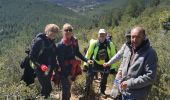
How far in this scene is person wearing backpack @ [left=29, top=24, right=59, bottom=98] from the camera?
857 cm

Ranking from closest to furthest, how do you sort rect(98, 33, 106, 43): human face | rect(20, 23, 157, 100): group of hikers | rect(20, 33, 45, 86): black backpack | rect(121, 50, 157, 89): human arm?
rect(121, 50, 157, 89): human arm < rect(20, 23, 157, 100): group of hikers < rect(20, 33, 45, 86): black backpack < rect(98, 33, 106, 43): human face

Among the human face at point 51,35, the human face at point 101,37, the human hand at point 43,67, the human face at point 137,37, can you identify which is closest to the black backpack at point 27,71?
the human hand at point 43,67

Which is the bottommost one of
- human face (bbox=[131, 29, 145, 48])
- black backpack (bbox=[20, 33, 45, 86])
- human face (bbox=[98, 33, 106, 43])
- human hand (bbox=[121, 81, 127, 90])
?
black backpack (bbox=[20, 33, 45, 86])

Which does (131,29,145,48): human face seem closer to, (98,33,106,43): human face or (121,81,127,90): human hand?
(121,81,127,90): human hand

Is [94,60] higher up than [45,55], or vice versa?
[45,55]

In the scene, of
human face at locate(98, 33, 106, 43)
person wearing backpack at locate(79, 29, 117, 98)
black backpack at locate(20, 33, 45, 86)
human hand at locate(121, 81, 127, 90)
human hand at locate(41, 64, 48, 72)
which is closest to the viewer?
human hand at locate(121, 81, 127, 90)

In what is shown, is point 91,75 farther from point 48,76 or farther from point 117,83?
point 117,83

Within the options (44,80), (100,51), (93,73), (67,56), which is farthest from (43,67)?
(93,73)

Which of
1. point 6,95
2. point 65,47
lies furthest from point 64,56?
point 6,95

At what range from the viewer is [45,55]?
887cm

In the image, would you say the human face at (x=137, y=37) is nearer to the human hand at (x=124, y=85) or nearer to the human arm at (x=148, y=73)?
the human arm at (x=148, y=73)

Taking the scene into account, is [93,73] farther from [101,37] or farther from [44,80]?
[44,80]

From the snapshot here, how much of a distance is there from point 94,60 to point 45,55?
6.39 feet

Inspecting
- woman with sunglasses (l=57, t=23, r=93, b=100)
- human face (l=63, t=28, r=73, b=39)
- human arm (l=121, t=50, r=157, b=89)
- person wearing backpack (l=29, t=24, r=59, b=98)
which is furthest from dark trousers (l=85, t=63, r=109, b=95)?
human arm (l=121, t=50, r=157, b=89)
